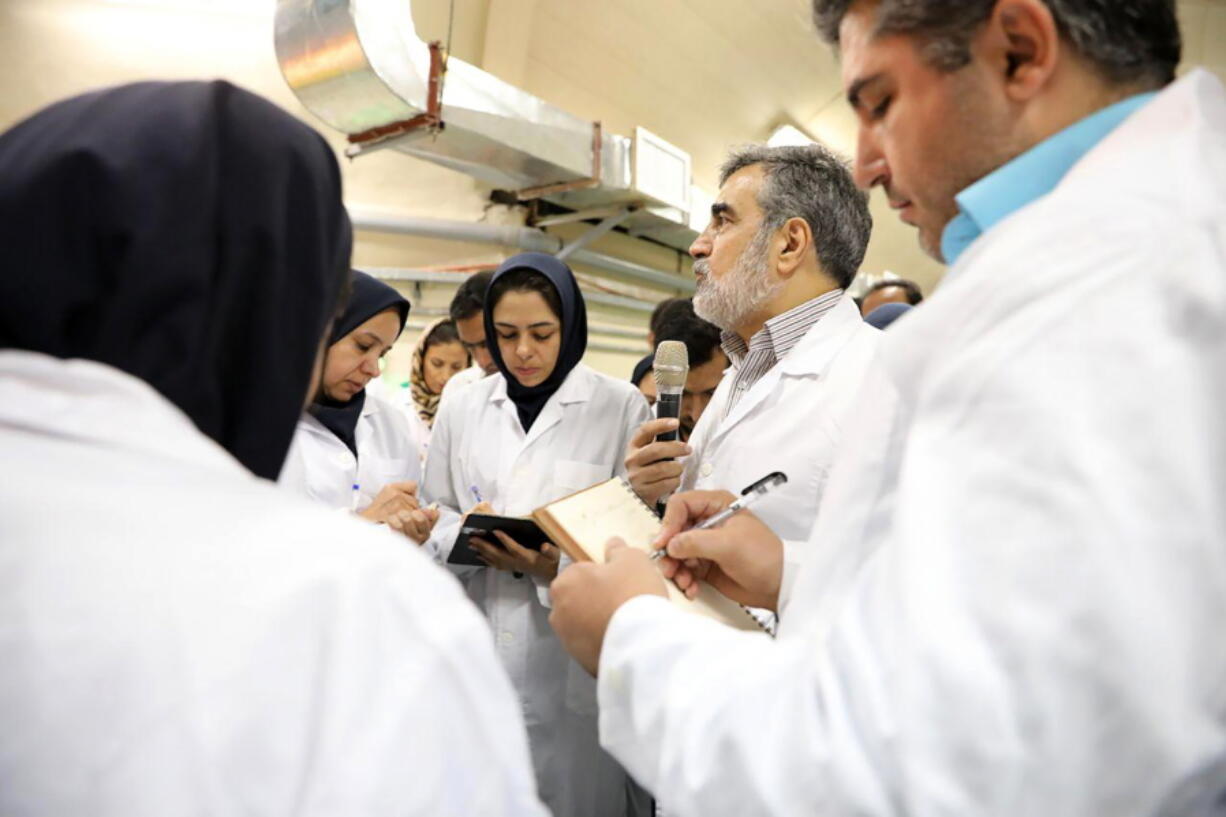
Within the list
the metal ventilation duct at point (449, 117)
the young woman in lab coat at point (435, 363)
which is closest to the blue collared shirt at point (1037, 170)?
the metal ventilation duct at point (449, 117)

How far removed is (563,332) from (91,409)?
6.07 ft

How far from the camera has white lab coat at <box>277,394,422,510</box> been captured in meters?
1.90

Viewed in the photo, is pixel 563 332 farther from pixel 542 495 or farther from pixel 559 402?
pixel 542 495

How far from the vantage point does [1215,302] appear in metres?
0.54

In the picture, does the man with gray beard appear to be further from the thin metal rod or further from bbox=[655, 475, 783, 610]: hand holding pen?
the thin metal rod

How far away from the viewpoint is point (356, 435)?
2.21 meters

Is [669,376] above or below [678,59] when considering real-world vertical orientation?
below

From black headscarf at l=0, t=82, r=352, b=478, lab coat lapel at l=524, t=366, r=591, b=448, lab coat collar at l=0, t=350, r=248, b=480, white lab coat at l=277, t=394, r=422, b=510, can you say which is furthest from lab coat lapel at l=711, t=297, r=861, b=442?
lab coat collar at l=0, t=350, r=248, b=480

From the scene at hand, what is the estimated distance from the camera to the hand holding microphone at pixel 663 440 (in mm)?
1727

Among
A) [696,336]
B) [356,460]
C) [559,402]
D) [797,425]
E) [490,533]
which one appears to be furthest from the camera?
[696,336]

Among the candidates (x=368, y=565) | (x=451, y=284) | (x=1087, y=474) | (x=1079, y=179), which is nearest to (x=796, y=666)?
(x=1087, y=474)

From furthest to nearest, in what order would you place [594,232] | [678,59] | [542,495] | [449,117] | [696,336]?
1. [594,232]
2. [678,59]
3. [449,117]
4. [696,336]
5. [542,495]

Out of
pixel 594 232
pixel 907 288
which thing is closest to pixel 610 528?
pixel 907 288

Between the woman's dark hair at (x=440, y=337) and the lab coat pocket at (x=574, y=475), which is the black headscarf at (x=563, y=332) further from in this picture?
the woman's dark hair at (x=440, y=337)
